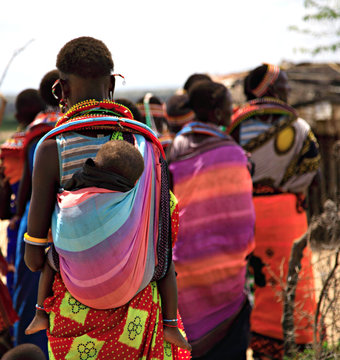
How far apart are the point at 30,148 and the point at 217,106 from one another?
138cm

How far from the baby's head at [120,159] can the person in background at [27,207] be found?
73.6 inches

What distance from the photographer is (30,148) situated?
380 cm

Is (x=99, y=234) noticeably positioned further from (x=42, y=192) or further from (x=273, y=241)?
(x=273, y=241)

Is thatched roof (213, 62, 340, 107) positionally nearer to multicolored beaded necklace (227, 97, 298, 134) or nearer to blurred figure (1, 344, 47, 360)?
multicolored beaded necklace (227, 97, 298, 134)

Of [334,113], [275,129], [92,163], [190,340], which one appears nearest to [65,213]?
[92,163]

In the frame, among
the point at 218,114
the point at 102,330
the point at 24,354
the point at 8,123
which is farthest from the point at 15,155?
the point at 8,123

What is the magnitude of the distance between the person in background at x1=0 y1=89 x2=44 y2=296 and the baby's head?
7.94 feet

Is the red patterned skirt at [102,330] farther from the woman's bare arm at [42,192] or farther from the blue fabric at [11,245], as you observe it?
the blue fabric at [11,245]

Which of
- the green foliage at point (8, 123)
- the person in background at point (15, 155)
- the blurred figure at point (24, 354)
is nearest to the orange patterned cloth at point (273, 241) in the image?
the person in background at point (15, 155)

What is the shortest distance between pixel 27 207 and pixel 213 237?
1.38 meters

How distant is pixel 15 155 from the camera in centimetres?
442

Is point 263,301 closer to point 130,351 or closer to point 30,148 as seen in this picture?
point 30,148

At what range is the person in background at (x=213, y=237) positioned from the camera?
149 inches

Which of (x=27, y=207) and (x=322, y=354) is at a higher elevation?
(x=27, y=207)
